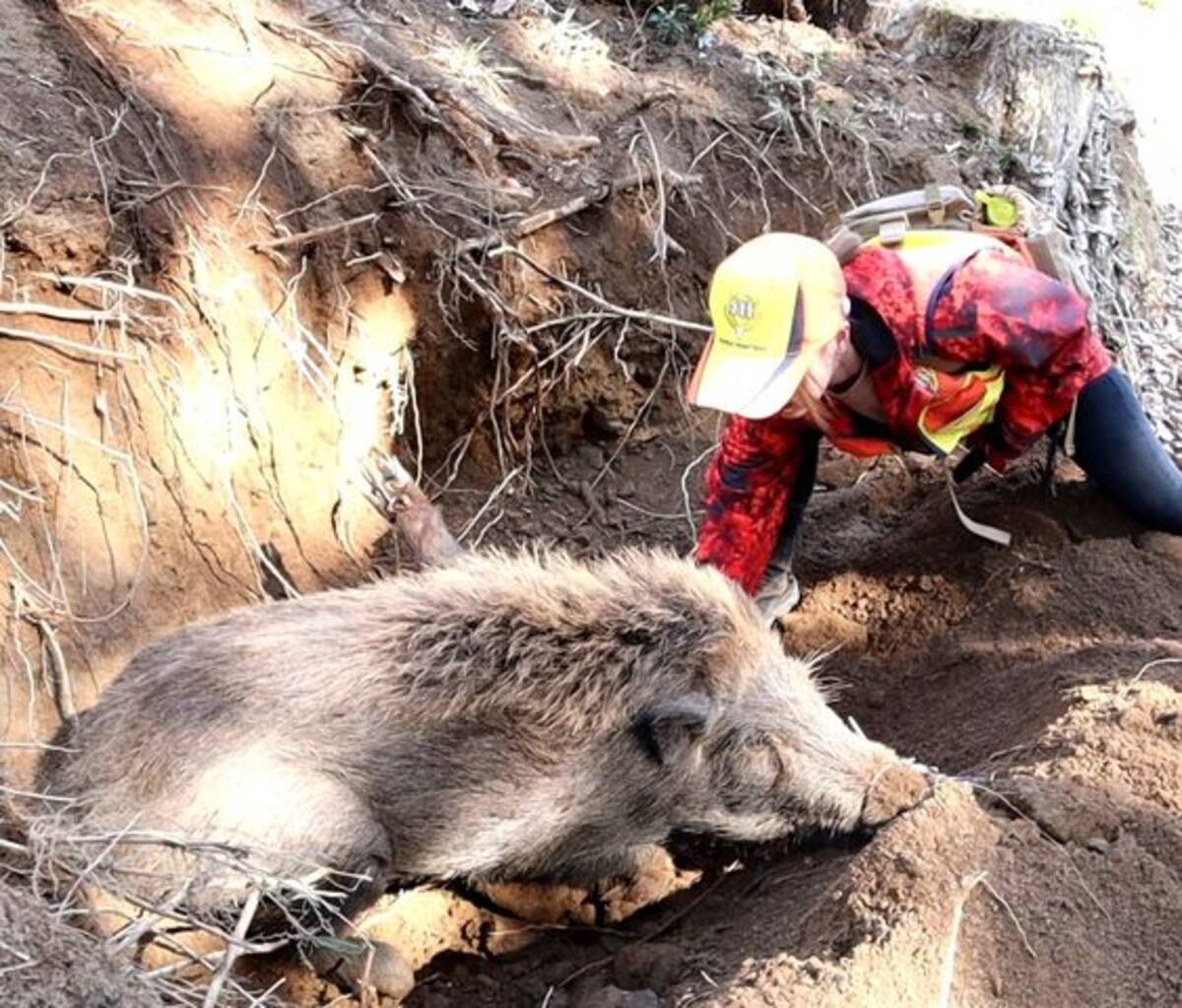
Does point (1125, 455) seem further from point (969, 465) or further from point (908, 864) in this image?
point (908, 864)

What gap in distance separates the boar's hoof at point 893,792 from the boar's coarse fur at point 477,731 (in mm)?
27

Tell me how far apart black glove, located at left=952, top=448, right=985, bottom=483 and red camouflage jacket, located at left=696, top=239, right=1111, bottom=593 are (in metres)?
0.12

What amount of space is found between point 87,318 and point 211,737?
1477mm

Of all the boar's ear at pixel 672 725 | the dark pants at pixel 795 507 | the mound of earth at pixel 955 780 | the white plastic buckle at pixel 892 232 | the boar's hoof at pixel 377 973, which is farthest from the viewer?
the dark pants at pixel 795 507

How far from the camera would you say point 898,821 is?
338cm

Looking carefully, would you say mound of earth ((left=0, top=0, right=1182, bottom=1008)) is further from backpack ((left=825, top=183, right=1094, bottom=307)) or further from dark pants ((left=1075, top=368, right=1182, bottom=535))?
backpack ((left=825, top=183, right=1094, bottom=307))

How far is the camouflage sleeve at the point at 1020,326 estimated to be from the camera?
426 centimetres

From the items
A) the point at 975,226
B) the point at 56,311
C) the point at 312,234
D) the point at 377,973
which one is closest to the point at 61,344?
the point at 56,311

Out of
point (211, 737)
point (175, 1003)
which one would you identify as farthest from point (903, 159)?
point (175, 1003)

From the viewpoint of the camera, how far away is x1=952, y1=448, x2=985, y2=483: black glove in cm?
490

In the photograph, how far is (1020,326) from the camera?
4.26 metres

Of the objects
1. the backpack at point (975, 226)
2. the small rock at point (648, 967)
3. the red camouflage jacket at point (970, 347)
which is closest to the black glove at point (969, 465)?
the backpack at point (975, 226)

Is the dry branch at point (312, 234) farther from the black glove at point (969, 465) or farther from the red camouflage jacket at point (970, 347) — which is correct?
the black glove at point (969, 465)

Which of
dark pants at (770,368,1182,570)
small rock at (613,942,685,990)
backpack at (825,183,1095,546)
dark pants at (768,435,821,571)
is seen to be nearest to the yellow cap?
backpack at (825,183,1095,546)
